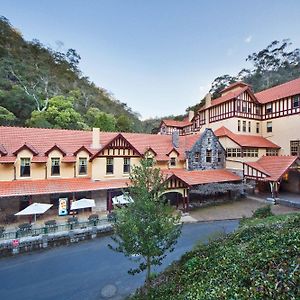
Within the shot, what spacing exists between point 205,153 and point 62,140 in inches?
690

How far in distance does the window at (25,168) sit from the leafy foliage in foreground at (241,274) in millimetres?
15246

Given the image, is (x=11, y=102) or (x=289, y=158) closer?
(x=289, y=158)

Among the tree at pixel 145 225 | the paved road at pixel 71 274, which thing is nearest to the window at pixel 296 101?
the paved road at pixel 71 274

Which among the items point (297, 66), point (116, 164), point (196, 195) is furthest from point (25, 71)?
point (297, 66)

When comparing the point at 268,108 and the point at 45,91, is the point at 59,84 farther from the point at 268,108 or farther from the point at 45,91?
the point at 268,108

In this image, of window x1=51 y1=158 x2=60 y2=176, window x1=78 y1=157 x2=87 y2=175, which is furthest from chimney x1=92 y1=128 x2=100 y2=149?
window x1=51 y1=158 x2=60 y2=176

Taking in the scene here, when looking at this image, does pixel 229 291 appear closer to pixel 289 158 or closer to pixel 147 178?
pixel 147 178

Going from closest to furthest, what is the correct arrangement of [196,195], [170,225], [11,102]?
1. [170,225]
2. [196,195]
3. [11,102]

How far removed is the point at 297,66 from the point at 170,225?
74.2 metres

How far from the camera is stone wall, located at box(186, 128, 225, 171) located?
27.5 meters

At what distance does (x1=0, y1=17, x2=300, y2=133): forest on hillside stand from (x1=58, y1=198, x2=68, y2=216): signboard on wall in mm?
18014

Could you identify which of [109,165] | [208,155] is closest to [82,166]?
[109,165]

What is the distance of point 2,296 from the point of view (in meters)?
9.89

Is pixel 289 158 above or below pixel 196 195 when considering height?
above
